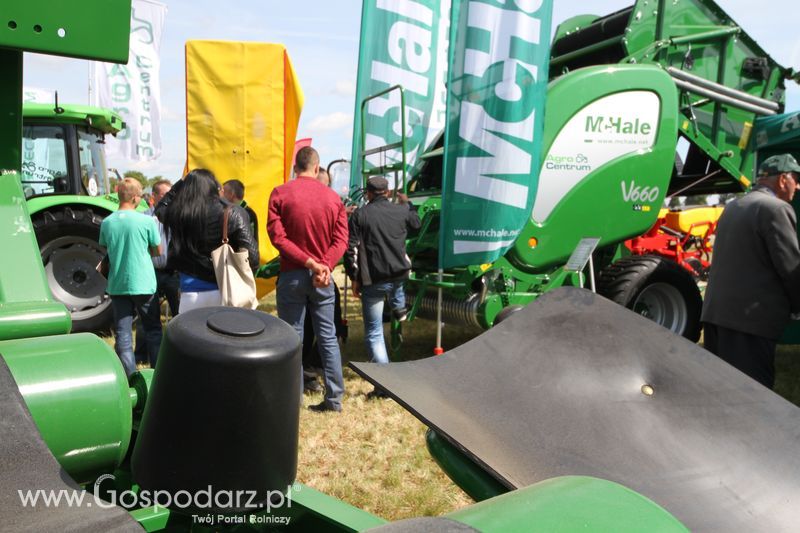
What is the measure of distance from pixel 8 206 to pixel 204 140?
423cm

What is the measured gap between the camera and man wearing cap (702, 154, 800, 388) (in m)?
3.32

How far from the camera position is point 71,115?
720 centimetres

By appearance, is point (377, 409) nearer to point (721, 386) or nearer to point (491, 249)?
point (491, 249)

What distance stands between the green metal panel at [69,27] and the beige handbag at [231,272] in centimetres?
A: 275

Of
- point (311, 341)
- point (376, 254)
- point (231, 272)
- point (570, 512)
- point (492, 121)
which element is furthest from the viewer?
point (311, 341)

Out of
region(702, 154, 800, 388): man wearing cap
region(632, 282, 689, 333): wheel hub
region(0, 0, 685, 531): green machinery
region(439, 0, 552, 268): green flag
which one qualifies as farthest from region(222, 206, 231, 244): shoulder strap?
region(632, 282, 689, 333): wheel hub

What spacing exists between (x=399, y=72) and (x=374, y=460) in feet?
14.7

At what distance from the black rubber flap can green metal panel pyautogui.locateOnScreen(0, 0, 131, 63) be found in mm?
695

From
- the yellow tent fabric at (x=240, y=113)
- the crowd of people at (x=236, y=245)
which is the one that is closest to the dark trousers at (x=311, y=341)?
the crowd of people at (x=236, y=245)

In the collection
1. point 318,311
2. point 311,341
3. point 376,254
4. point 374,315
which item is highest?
point 376,254

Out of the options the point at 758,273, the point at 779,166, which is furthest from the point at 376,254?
the point at 779,166

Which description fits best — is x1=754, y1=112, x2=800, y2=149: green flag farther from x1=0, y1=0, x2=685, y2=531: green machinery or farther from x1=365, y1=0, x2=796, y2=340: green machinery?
x1=0, y1=0, x2=685, y2=531: green machinery

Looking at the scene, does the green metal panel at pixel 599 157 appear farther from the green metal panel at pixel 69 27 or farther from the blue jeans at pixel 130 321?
the green metal panel at pixel 69 27

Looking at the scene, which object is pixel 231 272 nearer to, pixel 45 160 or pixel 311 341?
pixel 311 341
